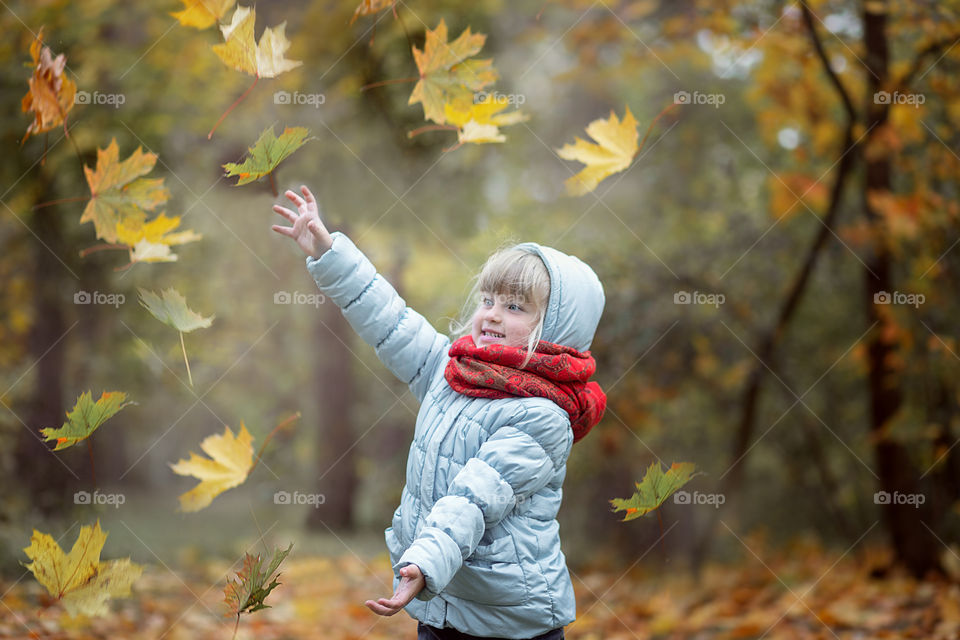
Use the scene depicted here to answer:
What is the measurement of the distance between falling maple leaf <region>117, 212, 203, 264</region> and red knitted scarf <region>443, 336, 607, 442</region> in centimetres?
89

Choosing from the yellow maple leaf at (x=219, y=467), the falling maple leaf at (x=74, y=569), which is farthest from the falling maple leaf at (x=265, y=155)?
the falling maple leaf at (x=74, y=569)

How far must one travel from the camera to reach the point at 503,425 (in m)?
1.70

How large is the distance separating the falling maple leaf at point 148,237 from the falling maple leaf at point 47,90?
0.33 m

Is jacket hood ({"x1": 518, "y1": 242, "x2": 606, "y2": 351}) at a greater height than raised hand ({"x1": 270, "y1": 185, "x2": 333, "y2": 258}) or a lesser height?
lesser

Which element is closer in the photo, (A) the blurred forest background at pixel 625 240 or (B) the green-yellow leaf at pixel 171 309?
(B) the green-yellow leaf at pixel 171 309

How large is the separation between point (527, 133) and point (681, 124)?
1.10 meters

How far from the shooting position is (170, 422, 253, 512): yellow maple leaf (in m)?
2.19

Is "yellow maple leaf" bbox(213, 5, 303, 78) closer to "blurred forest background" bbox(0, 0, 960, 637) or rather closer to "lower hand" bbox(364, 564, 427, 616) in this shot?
"lower hand" bbox(364, 564, 427, 616)

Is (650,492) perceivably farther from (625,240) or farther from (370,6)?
(625,240)

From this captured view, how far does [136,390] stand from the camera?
5.86 meters

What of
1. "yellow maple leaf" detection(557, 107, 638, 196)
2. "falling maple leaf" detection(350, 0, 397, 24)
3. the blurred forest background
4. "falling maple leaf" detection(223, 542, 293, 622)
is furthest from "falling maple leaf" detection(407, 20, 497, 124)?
the blurred forest background

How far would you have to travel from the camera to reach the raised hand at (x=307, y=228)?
1.81m

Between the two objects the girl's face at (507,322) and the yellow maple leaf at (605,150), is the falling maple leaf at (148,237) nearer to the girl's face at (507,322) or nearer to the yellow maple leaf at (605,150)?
the girl's face at (507,322)

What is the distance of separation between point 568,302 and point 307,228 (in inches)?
24.0
